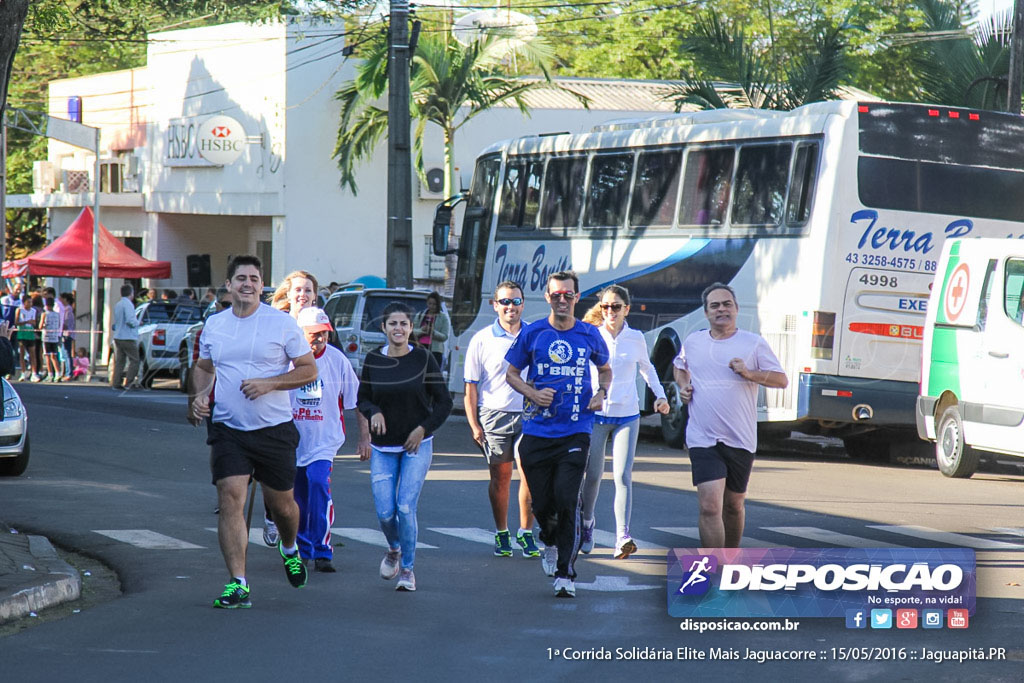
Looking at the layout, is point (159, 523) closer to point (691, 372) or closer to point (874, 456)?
point (691, 372)

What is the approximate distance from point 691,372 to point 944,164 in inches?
379

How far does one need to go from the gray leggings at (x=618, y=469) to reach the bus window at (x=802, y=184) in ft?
25.7

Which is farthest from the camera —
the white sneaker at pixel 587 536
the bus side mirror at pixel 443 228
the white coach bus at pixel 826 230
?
the bus side mirror at pixel 443 228

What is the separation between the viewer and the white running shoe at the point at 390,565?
9062mm

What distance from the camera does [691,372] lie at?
348 inches

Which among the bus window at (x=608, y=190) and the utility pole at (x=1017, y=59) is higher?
the utility pole at (x=1017, y=59)

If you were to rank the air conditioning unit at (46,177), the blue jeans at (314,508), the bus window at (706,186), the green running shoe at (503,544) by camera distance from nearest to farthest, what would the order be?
the blue jeans at (314,508)
the green running shoe at (503,544)
the bus window at (706,186)
the air conditioning unit at (46,177)

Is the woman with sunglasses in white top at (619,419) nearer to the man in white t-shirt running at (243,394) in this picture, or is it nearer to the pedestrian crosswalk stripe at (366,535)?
the pedestrian crosswalk stripe at (366,535)

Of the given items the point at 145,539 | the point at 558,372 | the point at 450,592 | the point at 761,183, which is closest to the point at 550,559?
the point at 450,592

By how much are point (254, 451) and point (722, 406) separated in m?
2.65

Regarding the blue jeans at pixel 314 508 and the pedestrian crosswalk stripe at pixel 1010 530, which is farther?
the pedestrian crosswalk stripe at pixel 1010 530

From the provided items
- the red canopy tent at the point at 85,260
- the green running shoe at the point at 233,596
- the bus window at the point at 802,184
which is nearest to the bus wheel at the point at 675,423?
the bus window at the point at 802,184

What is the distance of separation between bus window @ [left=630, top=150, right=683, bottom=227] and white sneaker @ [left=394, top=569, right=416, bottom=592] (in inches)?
448

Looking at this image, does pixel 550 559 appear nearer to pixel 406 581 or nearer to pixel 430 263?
pixel 406 581
